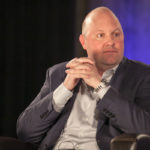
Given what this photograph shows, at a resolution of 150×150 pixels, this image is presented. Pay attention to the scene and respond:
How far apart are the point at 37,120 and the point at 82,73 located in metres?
0.43

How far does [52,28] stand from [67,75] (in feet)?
3.50

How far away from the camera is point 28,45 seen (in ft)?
11.1

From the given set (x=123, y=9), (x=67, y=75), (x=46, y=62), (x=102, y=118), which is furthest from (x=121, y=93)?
(x=46, y=62)

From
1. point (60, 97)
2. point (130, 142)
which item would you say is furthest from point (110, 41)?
point (130, 142)

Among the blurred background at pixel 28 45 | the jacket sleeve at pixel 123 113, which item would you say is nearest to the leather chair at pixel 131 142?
the jacket sleeve at pixel 123 113

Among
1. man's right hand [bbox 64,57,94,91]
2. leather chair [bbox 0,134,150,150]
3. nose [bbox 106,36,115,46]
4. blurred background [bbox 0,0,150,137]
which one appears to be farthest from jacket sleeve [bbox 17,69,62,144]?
blurred background [bbox 0,0,150,137]

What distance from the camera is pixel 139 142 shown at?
5.83ft

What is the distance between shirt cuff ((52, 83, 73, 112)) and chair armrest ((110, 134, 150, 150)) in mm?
614

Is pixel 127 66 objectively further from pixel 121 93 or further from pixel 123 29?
pixel 123 29

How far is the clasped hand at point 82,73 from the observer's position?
2221 mm

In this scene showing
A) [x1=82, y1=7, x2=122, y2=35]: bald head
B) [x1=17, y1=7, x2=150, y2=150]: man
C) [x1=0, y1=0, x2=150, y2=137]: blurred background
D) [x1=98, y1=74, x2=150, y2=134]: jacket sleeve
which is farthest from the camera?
[x1=0, y1=0, x2=150, y2=137]: blurred background

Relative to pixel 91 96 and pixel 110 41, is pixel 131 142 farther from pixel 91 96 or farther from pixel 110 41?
pixel 110 41

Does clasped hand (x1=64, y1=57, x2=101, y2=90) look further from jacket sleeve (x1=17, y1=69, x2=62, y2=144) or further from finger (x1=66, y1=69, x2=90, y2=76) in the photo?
jacket sleeve (x1=17, y1=69, x2=62, y2=144)

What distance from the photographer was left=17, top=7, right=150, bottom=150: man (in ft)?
7.29
